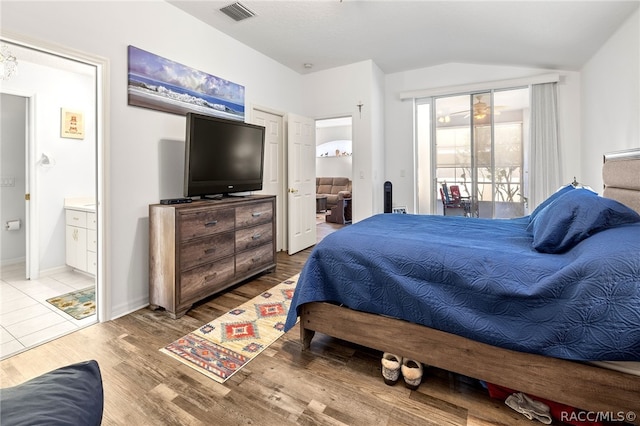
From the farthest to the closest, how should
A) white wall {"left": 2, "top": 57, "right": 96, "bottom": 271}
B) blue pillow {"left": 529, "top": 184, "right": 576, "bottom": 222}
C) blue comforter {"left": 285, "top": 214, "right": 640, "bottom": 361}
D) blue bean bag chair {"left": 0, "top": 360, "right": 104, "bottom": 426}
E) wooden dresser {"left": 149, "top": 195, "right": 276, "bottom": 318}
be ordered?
white wall {"left": 2, "top": 57, "right": 96, "bottom": 271}, wooden dresser {"left": 149, "top": 195, "right": 276, "bottom": 318}, blue pillow {"left": 529, "top": 184, "right": 576, "bottom": 222}, blue comforter {"left": 285, "top": 214, "right": 640, "bottom": 361}, blue bean bag chair {"left": 0, "top": 360, "right": 104, "bottom": 426}

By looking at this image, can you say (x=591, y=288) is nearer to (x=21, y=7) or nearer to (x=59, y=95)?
(x=21, y=7)

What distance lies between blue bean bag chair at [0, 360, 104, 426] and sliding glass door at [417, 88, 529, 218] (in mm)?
5061

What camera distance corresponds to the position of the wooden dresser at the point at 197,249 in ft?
8.15

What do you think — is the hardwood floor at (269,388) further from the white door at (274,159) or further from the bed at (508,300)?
the white door at (274,159)

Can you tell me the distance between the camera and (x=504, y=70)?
4.39 meters

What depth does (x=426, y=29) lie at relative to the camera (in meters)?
3.45

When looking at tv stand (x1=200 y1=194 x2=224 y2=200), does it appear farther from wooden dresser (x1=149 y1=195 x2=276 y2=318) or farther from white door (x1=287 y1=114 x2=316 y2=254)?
white door (x1=287 y1=114 x2=316 y2=254)

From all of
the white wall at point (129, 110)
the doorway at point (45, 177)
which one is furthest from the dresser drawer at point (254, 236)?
the doorway at point (45, 177)

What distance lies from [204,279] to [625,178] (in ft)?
11.2

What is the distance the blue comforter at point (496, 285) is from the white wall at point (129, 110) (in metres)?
1.69

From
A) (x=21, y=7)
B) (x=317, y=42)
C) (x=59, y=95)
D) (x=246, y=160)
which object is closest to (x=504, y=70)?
(x=317, y=42)

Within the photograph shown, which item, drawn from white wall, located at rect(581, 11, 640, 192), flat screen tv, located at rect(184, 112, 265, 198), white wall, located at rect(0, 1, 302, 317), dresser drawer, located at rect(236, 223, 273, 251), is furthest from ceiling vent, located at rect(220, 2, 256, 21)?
white wall, located at rect(581, 11, 640, 192)

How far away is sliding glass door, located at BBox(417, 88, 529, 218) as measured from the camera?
14.9 ft

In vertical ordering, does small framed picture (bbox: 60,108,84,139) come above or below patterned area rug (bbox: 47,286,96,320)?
above
